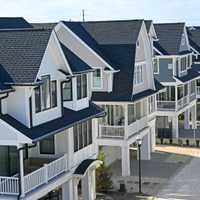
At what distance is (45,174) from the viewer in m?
24.2

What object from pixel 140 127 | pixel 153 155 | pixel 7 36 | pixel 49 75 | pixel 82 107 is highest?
pixel 7 36

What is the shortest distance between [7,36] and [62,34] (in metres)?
12.0

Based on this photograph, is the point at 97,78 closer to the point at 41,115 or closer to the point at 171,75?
the point at 171,75

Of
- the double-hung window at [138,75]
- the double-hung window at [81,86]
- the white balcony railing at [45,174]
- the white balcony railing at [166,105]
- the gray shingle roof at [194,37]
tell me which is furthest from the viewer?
the gray shingle roof at [194,37]

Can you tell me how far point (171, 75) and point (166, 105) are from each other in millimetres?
2619

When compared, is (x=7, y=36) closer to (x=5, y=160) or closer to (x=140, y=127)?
(x=5, y=160)

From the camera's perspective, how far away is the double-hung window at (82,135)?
28.4 m

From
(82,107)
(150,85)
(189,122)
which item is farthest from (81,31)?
(189,122)

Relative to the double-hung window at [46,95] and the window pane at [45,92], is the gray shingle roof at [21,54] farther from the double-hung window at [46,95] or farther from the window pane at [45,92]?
the window pane at [45,92]

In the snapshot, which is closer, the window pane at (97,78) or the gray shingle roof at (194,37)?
the window pane at (97,78)

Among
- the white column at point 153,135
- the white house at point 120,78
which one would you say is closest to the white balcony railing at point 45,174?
the white house at point 120,78

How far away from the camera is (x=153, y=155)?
42.9 m

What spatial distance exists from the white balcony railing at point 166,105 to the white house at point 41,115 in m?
19.4

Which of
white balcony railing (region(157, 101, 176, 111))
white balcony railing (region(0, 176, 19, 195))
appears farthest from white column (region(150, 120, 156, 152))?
white balcony railing (region(0, 176, 19, 195))
